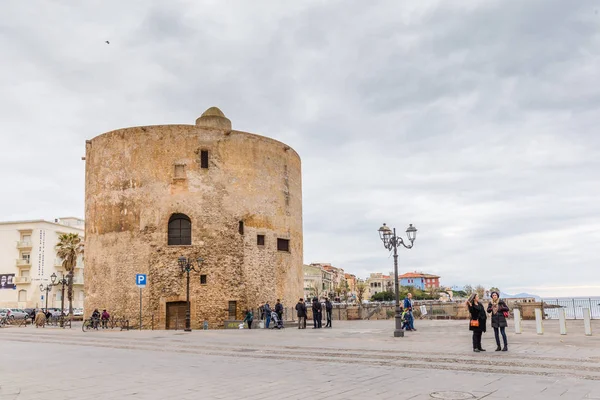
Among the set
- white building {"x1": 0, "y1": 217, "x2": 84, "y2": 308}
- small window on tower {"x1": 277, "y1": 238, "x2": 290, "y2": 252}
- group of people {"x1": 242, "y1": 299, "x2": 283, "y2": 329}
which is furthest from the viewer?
white building {"x1": 0, "y1": 217, "x2": 84, "y2": 308}

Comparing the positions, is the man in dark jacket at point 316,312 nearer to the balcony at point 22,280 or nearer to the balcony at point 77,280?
the balcony at point 22,280

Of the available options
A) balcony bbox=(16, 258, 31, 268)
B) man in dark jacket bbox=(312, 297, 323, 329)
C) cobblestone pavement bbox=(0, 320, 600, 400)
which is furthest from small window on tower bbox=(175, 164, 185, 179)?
balcony bbox=(16, 258, 31, 268)

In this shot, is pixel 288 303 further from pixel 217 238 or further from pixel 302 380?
pixel 302 380

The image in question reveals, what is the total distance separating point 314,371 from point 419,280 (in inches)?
7163

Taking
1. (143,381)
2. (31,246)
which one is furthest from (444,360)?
(31,246)

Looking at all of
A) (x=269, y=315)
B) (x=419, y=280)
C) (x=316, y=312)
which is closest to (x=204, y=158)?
(x=269, y=315)

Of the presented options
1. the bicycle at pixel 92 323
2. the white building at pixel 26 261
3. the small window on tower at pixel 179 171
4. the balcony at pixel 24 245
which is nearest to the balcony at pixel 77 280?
the white building at pixel 26 261

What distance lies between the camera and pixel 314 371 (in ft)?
34.6

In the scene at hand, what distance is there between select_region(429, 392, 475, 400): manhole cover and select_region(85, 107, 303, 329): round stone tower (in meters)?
22.2

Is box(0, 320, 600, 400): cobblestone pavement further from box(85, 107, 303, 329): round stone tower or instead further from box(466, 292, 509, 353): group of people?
box(85, 107, 303, 329): round stone tower

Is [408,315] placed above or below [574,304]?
above

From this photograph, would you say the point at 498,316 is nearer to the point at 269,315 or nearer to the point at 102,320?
the point at 269,315

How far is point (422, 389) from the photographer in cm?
Answer: 825

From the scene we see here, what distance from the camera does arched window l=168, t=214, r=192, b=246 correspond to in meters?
29.5
